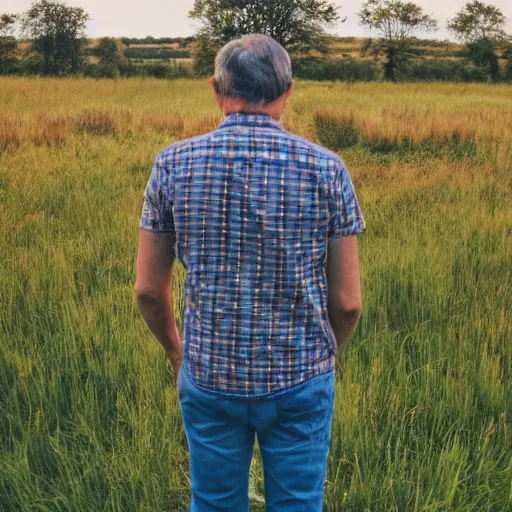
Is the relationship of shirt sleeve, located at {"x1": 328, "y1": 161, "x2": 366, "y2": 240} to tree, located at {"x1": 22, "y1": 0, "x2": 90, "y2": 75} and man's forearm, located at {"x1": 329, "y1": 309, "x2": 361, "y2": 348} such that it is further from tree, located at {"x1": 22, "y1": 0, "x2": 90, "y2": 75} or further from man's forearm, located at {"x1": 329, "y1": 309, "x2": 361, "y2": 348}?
tree, located at {"x1": 22, "y1": 0, "x2": 90, "y2": 75}

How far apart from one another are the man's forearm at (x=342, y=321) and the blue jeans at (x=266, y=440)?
0.42 ft

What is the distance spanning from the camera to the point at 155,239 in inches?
53.8

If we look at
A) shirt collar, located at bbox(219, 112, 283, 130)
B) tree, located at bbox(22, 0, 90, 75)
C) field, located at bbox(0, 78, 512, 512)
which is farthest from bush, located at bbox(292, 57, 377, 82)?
shirt collar, located at bbox(219, 112, 283, 130)

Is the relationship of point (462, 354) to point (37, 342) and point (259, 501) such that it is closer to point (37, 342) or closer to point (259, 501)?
point (259, 501)

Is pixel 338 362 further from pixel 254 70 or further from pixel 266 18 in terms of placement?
pixel 266 18

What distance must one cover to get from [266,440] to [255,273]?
1.30ft

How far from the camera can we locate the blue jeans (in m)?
1.33

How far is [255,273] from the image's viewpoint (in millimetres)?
1256

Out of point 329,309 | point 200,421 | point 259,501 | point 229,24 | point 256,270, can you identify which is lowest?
point 259,501

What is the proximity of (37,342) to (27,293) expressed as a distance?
61cm

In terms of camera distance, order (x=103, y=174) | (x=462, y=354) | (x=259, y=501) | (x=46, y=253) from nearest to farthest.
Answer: (x=259, y=501)
(x=462, y=354)
(x=46, y=253)
(x=103, y=174)

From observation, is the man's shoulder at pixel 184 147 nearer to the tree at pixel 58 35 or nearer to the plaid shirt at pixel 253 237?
the plaid shirt at pixel 253 237

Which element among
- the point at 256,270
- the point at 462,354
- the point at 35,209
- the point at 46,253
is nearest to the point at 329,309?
the point at 256,270

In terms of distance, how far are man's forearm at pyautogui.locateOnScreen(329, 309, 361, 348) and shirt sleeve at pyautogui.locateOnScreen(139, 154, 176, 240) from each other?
16.3 inches
